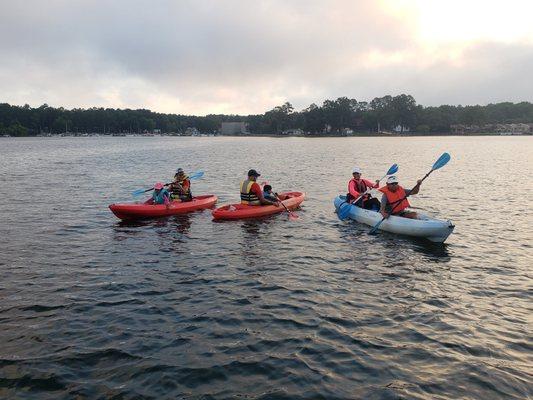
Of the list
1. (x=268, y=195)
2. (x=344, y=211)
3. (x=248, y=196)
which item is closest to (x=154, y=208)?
(x=248, y=196)

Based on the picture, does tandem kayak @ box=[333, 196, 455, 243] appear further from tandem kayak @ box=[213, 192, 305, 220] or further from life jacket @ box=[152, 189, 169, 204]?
life jacket @ box=[152, 189, 169, 204]

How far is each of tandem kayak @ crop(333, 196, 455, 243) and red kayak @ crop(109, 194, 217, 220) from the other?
6710 millimetres

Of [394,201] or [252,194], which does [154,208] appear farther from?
[394,201]

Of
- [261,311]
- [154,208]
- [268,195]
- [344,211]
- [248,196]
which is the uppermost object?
[248,196]

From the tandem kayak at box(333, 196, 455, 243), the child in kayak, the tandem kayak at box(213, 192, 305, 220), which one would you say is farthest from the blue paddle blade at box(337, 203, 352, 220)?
the child in kayak

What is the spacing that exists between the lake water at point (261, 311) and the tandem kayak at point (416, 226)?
1.27ft

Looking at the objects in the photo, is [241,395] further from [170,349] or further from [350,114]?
[350,114]

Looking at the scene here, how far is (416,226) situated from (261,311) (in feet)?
22.1

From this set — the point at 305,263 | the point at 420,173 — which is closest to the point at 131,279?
the point at 305,263

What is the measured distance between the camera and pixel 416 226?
1284 centimetres

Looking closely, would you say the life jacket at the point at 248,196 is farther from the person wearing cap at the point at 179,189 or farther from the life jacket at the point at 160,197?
the life jacket at the point at 160,197

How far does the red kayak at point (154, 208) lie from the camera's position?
49.8ft

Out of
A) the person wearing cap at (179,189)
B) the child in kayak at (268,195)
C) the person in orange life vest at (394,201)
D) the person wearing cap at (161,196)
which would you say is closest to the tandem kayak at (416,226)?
the person in orange life vest at (394,201)

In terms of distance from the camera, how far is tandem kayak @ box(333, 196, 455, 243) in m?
12.3
